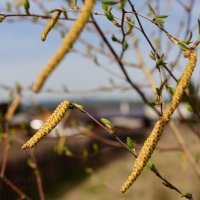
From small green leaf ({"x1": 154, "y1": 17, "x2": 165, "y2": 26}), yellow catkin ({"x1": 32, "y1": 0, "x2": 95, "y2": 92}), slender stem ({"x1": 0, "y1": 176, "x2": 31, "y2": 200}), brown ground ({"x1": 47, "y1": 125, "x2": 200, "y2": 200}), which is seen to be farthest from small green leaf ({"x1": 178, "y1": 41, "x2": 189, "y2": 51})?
brown ground ({"x1": 47, "y1": 125, "x2": 200, "y2": 200})

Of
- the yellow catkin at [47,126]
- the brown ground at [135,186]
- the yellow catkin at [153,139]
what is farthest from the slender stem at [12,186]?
the brown ground at [135,186]

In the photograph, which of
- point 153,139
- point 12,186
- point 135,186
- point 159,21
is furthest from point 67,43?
point 135,186

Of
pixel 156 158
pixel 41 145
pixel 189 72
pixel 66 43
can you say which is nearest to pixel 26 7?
pixel 66 43

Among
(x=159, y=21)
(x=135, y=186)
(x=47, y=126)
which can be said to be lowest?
(x=135, y=186)

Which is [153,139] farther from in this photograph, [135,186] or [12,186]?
[135,186]

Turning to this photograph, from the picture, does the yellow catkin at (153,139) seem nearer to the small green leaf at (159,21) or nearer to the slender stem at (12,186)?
the small green leaf at (159,21)

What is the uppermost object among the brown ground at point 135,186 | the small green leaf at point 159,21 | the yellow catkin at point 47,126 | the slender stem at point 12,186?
the small green leaf at point 159,21
